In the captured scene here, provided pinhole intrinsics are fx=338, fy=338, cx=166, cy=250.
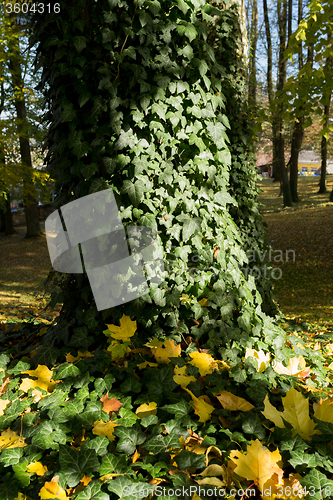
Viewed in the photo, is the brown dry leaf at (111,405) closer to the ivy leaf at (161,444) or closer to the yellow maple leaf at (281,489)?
the ivy leaf at (161,444)

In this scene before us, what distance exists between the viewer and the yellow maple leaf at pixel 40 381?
7.20 feet

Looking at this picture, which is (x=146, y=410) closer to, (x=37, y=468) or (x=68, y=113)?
(x=37, y=468)

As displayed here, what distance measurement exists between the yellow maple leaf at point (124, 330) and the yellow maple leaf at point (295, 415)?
3.22ft

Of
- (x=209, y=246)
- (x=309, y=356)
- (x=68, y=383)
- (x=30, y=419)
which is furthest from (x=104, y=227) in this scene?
(x=309, y=356)

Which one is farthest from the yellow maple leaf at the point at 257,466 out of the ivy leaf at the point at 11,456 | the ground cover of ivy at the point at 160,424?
the ivy leaf at the point at 11,456

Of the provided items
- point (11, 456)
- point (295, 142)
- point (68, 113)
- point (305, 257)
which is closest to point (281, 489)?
point (11, 456)

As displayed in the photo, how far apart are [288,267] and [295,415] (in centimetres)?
856

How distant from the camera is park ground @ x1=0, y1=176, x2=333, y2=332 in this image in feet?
22.5

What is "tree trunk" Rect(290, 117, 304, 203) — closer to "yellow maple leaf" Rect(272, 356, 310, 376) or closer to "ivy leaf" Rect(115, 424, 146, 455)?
"yellow maple leaf" Rect(272, 356, 310, 376)

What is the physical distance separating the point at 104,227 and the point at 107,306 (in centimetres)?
58

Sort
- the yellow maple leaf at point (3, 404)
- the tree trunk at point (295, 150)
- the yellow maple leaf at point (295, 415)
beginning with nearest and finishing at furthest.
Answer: the yellow maple leaf at point (295, 415) < the yellow maple leaf at point (3, 404) < the tree trunk at point (295, 150)

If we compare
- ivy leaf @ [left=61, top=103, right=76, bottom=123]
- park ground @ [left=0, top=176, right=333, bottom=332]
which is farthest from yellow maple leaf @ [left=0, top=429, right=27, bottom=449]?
park ground @ [left=0, top=176, right=333, bottom=332]

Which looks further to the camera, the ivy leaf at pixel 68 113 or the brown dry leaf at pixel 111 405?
A: the ivy leaf at pixel 68 113

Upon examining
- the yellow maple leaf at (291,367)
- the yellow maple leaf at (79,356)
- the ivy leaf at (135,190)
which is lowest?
the yellow maple leaf at (291,367)
